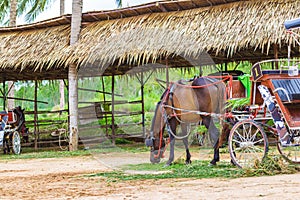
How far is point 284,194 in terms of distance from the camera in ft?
18.7

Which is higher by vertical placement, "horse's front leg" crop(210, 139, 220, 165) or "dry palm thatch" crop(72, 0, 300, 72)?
"dry palm thatch" crop(72, 0, 300, 72)

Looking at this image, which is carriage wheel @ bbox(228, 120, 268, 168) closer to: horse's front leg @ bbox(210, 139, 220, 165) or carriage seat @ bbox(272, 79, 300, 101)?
carriage seat @ bbox(272, 79, 300, 101)

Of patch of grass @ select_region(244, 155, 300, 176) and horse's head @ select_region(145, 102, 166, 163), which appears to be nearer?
patch of grass @ select_region(244, 155, 300, 176)

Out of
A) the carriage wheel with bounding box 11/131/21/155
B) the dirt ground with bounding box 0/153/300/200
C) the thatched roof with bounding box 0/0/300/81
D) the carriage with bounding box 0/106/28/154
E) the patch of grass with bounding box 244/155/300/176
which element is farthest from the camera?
the carriage wheel with bounding box 11/131/21/155

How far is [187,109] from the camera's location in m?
9.75

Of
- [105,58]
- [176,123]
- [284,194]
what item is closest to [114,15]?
[105,58]

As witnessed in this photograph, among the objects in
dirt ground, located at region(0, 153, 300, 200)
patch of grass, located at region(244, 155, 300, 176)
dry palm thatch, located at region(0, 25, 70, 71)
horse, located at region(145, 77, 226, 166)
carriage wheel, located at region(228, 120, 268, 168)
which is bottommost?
dirt ground, located at region(0, 153, 300, 200)

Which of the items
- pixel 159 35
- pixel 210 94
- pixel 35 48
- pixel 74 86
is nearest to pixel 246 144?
pixel 210 94

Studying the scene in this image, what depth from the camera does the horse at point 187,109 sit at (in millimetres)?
9406

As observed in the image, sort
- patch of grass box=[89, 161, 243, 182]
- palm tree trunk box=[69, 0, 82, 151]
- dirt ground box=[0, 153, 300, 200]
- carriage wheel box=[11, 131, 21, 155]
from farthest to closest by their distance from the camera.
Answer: carriage wheel box=[11, 131, 21, 155] < palm tree trunk box=[69, 0, 82, 151] < patch of grass box=[89, 161, 243, 182] < dirt ground box=[0, 153, 300, 200]

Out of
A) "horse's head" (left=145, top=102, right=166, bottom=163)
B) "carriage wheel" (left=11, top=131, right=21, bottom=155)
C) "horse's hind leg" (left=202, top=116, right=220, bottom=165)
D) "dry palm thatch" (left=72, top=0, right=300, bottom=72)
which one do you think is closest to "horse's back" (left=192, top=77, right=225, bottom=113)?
"horse's hind leg" (left=202, top=116, right=220, bottom=165)

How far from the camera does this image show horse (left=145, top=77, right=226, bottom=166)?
941cm

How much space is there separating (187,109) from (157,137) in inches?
35.3

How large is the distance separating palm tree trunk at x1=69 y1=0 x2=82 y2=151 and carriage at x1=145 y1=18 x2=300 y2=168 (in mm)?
5942
